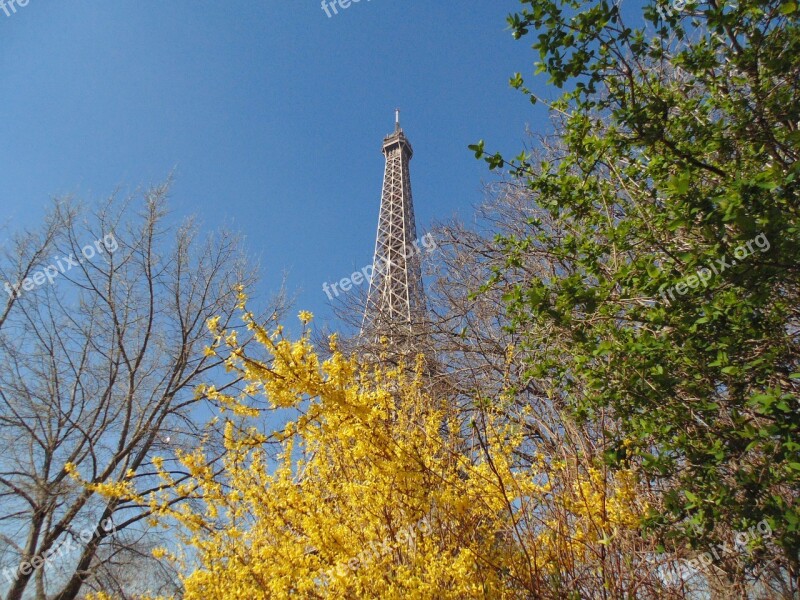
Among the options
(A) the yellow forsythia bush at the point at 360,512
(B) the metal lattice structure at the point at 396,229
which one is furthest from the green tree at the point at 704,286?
(B) the metal lattice structure at the point at 396,229

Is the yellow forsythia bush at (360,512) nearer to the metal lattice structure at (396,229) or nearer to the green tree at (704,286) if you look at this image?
the green tree at (704,286)

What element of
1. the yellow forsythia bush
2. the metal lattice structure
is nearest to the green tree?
the yellow forsythia bush

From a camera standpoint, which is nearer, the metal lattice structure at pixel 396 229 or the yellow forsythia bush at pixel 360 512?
the yellow forsythia bush at pixel 360 512

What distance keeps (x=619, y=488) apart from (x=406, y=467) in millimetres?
1381

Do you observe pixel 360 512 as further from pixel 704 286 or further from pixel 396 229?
pixel 396 229

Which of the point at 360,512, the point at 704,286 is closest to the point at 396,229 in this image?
the point at 360,512

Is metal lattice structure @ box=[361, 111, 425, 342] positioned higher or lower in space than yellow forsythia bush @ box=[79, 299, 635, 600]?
higher

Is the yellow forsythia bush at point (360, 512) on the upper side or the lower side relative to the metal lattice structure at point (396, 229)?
lower

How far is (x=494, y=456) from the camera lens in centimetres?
340

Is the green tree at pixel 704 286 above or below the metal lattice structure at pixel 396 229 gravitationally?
below

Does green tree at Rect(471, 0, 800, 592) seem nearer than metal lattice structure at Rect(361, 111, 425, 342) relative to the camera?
Yes

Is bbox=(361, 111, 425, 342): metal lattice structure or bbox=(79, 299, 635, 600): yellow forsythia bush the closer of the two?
bbox=(79, 299, 635, 600): yellow forsythia bush

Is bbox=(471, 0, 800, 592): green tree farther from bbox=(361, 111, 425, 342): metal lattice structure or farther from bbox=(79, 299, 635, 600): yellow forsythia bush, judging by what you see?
bbox=(361, 111, 425, 342): metal lattice structure

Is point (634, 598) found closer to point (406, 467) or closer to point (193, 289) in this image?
point (406, 467)
